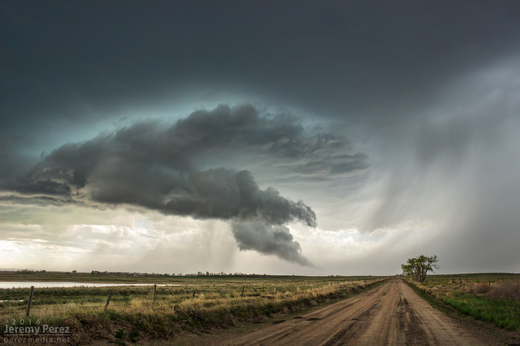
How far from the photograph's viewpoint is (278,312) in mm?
23047

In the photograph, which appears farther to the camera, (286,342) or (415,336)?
(415,336)

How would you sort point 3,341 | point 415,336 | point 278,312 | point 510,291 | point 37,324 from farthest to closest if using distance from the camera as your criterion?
point 510,291 < point 278,312 < point 415,336 < point 37,324 < point 3,341

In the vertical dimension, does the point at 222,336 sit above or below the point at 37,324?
below

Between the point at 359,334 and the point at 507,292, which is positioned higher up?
the point at 507,292

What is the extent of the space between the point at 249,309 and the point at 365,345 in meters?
11.2

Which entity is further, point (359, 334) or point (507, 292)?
point (507, 292)

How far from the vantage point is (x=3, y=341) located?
1005 centimetres

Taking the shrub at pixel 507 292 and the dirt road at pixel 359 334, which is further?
the shrub at pixel 507 292

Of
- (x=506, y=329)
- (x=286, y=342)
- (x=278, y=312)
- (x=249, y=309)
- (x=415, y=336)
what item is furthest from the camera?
(x=278, y=312)

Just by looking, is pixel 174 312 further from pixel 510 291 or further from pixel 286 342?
pixel 510 291

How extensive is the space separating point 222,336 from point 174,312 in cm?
360

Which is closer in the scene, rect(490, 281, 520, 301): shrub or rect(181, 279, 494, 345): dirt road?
rect(181, 279, 494, 345): dirt road

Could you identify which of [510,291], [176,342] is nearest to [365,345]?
[176,342]

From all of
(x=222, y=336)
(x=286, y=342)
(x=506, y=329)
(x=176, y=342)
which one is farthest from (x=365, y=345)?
(x=506, y=329)
